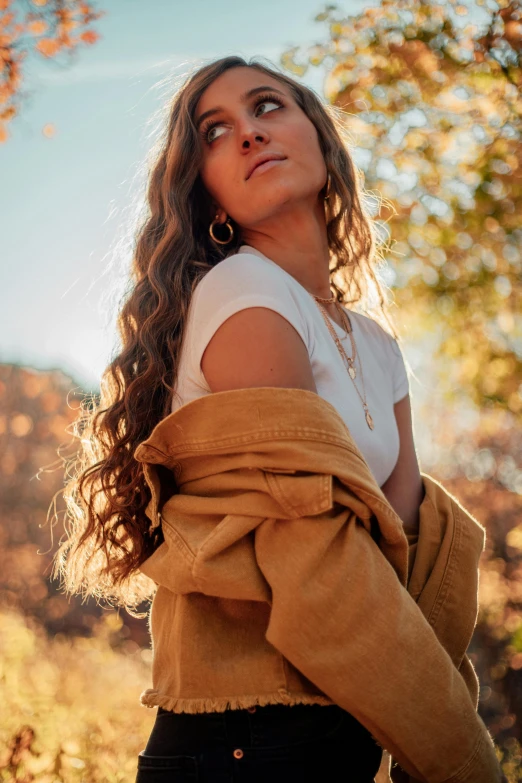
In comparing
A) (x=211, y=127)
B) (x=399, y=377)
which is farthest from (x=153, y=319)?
(x=399, y=377)

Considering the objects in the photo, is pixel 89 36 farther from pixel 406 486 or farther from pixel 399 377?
pixel 406 486

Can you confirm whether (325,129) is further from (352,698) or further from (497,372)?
(497,372)

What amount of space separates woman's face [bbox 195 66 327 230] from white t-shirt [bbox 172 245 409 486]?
0.54 feet

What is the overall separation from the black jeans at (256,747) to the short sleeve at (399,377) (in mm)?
1061

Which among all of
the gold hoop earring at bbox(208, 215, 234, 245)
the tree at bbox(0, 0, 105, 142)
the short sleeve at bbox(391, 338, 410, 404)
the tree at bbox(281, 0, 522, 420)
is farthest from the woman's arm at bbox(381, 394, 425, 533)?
the tree at bbox(0, 0, 105, 142)

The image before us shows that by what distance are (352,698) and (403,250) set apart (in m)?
4.64

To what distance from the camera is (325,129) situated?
8.43ft

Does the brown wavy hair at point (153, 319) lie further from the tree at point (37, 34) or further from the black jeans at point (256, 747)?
the tree at point (37, 34)

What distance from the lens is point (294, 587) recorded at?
1551mm

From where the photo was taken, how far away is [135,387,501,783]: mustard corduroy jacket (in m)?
1.55

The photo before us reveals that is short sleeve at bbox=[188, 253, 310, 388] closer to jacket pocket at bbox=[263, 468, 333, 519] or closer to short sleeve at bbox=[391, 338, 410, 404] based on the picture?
jacket pocket at bbox=[263, 468, 333, 519]

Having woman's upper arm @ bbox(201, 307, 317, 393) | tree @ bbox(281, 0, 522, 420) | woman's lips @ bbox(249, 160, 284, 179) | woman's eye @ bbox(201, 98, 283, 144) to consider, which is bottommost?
tree @ bbox(281, 0, 522, 420)

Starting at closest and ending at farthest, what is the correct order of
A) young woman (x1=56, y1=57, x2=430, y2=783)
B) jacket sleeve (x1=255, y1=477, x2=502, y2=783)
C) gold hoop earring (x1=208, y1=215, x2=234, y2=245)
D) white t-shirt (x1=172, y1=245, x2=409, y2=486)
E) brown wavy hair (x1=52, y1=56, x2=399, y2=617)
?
jacket sleeve (x1=255, y1=477, x2=502, y2=783) → young woman (x1=56, y1=57, x2=430, y2=783) → white t-shirt (x1=172, y1=245, x2=409, y2=486) → brown wavy hair (x1=52, y1=56, x2=399, y2=617) → gold hoop earring (x1=208, y1=215, x2=234, y2=245)

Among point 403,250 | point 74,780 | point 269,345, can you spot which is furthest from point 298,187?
point 403,250
